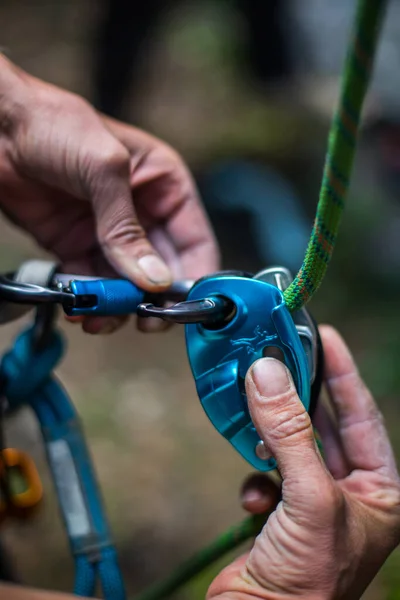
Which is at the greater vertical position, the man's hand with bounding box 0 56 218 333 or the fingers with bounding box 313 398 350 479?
the man's hand with bounding box 0 56 218 333

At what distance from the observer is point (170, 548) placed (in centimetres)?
118

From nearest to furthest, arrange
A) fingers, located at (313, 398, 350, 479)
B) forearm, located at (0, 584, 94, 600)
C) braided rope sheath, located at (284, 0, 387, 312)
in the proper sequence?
braided rope sheath, located at (284, 0, 387, 312), forearm, located at (0, 584, 94, 600), fingers, located at (313, 398, 350, 479)

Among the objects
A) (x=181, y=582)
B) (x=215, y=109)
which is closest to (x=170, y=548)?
(x=181, y=582)

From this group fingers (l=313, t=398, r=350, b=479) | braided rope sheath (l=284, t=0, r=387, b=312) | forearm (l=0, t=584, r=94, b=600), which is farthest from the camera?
fingers (l=313, t=398, r=350, b=479)

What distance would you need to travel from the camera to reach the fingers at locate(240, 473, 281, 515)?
2.03ft

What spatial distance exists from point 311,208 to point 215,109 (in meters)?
0.81

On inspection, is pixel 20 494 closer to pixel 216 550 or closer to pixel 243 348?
pixel 216 550

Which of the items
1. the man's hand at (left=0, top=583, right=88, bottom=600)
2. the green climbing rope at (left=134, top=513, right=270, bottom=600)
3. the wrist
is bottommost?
the green climbing rope at (left=134, top=513, right=270, bottom=600)

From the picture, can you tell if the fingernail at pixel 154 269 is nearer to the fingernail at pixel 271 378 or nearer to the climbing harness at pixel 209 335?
the climbing harness at pixel 209 335

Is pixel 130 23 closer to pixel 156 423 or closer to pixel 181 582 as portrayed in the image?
pixel 156 423

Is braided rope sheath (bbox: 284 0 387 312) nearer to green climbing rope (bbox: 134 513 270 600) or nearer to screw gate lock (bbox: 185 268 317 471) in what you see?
screw gate lock (bbox: 185 268 317 471)


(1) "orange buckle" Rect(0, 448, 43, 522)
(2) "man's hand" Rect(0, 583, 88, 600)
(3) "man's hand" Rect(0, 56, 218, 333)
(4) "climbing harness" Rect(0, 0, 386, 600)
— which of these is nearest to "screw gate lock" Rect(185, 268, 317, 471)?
(4) "climbing harness" Rect(0, 0, 386, 600)

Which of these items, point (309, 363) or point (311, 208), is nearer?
point (309, 363)

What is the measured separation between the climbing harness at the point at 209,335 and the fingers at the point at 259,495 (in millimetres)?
12
